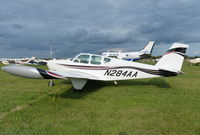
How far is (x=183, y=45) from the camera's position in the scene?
6.64 m

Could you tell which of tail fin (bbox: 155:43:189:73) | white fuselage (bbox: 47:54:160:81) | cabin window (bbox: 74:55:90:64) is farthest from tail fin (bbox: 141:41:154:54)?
cabin window (bbox: 74:55:90:64)

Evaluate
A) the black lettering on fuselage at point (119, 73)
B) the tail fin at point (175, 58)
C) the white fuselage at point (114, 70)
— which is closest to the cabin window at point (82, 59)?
the white fuselage at point (114, 70)

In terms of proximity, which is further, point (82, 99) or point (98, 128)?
point (82, 99)

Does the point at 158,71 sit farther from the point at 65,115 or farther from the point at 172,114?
the point at 65,115

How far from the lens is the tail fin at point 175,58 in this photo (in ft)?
21.7

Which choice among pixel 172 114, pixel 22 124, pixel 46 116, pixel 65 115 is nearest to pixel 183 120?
pixel 172 114

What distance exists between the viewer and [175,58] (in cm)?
662

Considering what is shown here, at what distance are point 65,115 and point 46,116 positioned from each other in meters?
0.53

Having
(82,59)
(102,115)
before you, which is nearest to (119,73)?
(82,59)

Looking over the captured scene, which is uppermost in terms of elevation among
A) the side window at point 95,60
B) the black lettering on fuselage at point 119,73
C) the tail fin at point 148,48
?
the tail fin at point 148,48

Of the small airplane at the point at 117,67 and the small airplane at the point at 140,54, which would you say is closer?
the small airplane at the point at 117,67

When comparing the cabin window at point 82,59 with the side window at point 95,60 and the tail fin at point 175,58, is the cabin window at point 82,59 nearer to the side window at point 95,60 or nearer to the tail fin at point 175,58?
the side window at point 95,60

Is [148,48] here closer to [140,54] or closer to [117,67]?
[140,54]

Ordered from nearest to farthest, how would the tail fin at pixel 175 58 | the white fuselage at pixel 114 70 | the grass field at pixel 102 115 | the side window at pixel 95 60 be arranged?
the grass field at pixel 102 115 < the tail fin at pixel 175 58 < the white fuselage at pixel 114 70 < the side window at pixel 95 60
